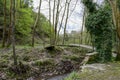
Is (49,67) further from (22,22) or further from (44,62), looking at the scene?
(22,22)

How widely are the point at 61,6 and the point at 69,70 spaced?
16.1 meters

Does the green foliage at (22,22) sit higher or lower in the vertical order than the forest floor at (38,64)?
higher

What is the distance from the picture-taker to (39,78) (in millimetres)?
12906

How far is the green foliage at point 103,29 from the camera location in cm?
1427

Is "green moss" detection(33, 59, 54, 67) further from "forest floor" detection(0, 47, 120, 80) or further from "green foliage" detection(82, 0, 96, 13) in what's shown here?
"green foliage" detection(82, 0, 96, 13)

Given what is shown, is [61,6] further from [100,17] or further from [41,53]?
[100,17]

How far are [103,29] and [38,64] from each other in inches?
199

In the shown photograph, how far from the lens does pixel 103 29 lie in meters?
14.4

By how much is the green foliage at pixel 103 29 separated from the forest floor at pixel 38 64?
252cm

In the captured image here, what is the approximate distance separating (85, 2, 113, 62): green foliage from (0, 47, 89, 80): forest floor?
252 centimetres

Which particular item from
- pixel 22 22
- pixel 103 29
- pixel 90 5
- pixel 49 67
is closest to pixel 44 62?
pixel 49 67

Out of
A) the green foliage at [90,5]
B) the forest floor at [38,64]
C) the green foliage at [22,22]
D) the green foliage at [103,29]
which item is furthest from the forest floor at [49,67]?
the green foliage at [22,22]

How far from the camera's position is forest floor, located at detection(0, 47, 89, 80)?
1285cm

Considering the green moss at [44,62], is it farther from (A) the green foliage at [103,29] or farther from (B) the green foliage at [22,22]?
(B) the green foliage at [22,22]
